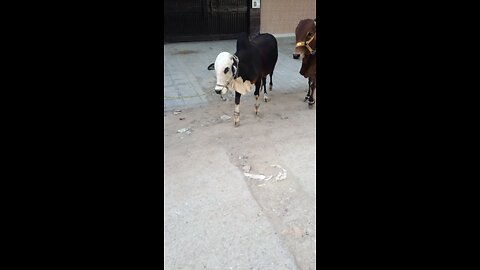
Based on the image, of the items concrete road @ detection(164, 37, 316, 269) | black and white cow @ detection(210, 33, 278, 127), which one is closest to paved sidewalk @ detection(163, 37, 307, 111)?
concrete road @ detection(164, 37, 316, 269)

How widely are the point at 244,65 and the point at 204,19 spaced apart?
26.1 feet

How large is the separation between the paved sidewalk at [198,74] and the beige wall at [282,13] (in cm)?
75

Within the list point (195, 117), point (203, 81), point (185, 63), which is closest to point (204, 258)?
point (195, 117)

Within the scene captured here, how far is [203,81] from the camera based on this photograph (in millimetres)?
8023

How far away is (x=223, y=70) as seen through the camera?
472cm

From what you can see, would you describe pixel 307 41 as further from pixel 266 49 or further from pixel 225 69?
pixel 225 69

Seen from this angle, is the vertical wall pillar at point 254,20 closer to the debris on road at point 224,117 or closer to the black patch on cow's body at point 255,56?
the black patch on cow's body at point 255,56

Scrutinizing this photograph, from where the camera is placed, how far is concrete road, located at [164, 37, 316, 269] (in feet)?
9.93

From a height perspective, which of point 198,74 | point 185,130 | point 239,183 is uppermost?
point 198,74

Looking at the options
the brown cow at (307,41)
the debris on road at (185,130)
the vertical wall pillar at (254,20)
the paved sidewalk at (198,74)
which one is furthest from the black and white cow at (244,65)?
the vertical wall pillar at (254,20)

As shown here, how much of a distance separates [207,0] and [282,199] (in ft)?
32.5

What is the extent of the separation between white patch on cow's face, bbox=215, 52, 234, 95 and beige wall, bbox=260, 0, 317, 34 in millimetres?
8386

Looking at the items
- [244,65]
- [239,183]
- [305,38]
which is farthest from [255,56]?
[239,183]
